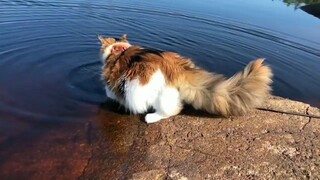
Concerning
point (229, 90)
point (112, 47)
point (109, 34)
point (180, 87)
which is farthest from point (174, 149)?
point (109, 34)

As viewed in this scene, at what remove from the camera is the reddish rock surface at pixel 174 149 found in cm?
412

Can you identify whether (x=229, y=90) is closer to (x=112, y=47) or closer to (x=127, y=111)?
(x=127, y=111)

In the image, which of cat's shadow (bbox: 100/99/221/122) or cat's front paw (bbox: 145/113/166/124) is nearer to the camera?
cat's front paw (bbox: 145/113/166/124)

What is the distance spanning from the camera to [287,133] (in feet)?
16.1

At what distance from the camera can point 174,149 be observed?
4.55 metres

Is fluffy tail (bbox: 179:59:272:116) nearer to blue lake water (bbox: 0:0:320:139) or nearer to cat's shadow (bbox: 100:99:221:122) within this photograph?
cat's shadow (bbox: 100:99:221:122)

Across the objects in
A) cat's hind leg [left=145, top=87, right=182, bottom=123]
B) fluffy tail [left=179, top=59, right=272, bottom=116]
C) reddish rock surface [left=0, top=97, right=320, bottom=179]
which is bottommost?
reddish rock surface [left=0, top=97, right=320, bottom=179]

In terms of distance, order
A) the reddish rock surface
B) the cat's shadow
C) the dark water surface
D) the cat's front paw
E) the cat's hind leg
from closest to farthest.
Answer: the reddish rock surface < the cat's hind leg < the cat's front paw < the cat's shadow < the dark water surface

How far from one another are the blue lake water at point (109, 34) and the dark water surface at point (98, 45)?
2 cm

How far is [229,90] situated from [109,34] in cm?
540

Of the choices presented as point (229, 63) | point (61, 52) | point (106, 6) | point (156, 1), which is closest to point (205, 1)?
point (156, 1)

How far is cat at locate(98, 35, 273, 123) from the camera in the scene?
16.0 feet

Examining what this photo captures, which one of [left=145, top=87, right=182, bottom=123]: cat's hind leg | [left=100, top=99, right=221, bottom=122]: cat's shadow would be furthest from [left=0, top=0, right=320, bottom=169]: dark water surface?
[left=145, top=87, right=182, bottom=123]: cat's hind leg

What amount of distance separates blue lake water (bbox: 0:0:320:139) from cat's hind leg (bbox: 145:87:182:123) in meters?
0.94
